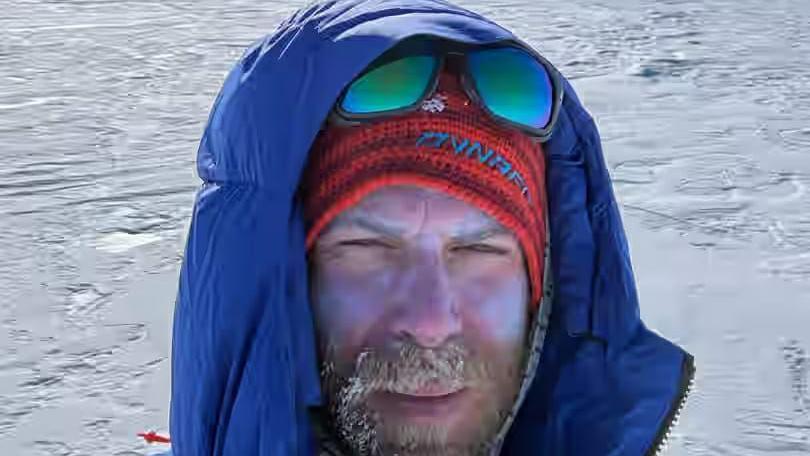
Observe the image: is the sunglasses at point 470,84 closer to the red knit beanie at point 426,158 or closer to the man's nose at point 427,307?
the red knit beanie at point 426,158

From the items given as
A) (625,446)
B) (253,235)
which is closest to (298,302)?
(253,235)

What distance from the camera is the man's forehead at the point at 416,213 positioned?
1.39m

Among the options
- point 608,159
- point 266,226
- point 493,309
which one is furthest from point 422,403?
point 608,159

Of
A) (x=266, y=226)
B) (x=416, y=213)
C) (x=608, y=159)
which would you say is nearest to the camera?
(x=266, y=226)

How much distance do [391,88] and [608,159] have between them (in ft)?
11.0

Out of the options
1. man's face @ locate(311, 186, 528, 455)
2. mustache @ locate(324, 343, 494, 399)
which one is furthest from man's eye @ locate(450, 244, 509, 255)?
mustache @ locate(324, 343, 494, 399)

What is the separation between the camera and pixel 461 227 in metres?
1.40

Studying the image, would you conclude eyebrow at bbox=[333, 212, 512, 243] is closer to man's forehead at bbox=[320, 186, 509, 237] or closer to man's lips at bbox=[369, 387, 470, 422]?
man's forehead at bbox=[320, 186, 509, 237]

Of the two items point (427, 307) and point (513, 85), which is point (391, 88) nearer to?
point (513, 85)

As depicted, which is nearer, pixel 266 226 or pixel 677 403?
pixel 266 226

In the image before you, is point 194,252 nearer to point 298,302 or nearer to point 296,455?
point 298,302

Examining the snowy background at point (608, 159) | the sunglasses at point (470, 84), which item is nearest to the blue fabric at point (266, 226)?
the sunglasses at point (470, 84)

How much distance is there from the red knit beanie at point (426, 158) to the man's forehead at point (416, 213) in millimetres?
21

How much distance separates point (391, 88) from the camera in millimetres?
1336
